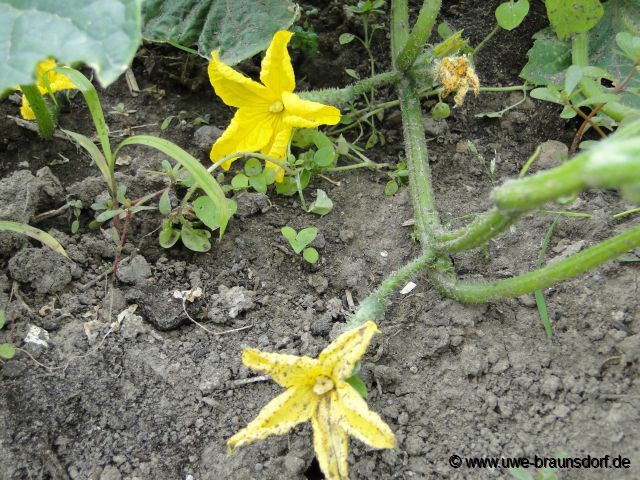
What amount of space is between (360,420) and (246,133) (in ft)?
3.94

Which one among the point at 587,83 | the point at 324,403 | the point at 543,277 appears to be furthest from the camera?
the point at 587,83

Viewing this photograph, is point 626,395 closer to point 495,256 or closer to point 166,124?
point 495,256

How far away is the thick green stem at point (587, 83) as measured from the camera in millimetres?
2209

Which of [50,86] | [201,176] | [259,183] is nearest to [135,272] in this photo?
[201,176]

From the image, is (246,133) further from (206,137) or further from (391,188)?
(391,188)

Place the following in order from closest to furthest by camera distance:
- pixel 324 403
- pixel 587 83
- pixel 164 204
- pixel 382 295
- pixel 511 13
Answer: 1. pixel 324 403
2. pixel 382 295
3. pixel 164 204
4. pixel 587 83
5. pixel 511 13

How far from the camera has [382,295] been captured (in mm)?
1938

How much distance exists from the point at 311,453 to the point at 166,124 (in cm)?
146

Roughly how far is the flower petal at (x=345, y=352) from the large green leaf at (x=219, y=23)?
1220 millimetres

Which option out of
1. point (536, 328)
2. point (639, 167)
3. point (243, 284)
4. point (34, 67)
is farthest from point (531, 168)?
point (34, 67)

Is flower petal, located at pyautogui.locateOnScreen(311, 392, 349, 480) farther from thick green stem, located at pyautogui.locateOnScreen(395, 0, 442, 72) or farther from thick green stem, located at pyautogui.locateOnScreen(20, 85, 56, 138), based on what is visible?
thick green stem, located at pyautogui.locateOnScreen(20, 85, 56, 138)

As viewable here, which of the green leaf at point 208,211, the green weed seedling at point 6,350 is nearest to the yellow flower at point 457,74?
the green leaf at point 208,211

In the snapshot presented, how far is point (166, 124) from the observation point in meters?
2.62

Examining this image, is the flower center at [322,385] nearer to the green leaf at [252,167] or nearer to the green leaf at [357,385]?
the green leaf at [357,385]
